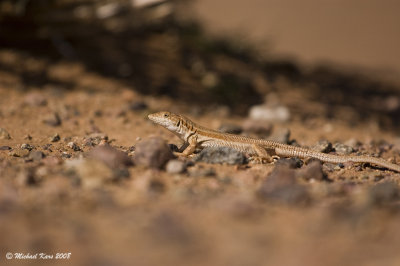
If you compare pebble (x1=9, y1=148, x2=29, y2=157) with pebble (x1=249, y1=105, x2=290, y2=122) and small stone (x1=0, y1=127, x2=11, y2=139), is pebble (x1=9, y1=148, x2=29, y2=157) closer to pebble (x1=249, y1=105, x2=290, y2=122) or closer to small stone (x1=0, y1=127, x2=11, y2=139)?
small stone (x1=0, y1=127, x2=11, y2=139)

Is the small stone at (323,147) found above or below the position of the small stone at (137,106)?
above

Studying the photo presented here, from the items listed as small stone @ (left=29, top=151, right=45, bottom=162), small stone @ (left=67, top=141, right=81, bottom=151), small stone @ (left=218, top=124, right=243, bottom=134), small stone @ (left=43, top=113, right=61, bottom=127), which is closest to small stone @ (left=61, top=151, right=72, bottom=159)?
small stone @ (left=29, top=151, right=45, bottom=162)

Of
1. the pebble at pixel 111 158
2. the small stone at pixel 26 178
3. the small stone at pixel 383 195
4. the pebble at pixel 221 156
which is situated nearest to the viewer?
the small stone at pixel 383 195

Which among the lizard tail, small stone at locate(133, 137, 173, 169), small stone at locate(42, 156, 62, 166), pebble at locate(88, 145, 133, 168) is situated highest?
the lizard tail

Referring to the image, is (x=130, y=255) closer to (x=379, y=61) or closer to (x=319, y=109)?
(x=319, y=109)

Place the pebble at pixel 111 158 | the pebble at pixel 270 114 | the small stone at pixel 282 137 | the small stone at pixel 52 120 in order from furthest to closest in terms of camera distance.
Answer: the pebble at pixel 270 114 → the small stone at pixel 52 120 → the small stone at pixel 282 137 → the pebble at pixel 111 158

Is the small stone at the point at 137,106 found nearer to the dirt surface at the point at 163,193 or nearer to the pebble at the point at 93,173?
the dirt surface at the point at 163,193

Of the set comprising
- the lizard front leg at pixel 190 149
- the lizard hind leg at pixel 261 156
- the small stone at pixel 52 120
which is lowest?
the small stone at pixel 52 120

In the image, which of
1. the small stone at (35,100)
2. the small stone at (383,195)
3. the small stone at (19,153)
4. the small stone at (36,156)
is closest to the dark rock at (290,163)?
the small stone at (383,195)
